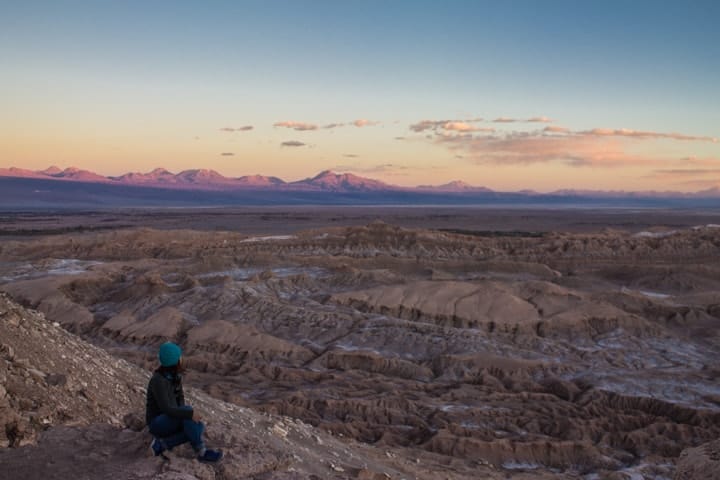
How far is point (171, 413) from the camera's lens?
18.4 feet

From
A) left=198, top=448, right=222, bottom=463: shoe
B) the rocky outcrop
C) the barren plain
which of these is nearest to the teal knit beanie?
left=198, top=448, right=222, bottom=463: shoe

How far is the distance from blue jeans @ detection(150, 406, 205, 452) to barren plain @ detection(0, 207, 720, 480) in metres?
0.43

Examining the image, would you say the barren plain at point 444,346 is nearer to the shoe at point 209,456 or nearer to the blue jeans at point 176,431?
the shoe at point 209,456

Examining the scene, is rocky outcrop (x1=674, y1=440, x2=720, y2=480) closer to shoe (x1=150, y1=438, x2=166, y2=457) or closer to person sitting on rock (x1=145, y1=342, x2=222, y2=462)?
person sitting on rock (x1=145, y1=342, x2=222, y2=462)

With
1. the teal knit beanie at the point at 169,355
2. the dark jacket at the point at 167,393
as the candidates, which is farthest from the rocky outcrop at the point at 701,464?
the teal knit beanie at the point at 169,355

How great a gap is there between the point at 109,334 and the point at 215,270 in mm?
9752

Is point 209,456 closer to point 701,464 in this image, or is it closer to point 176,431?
point 176,431

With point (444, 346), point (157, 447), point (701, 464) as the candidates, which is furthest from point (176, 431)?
point (444, 346)

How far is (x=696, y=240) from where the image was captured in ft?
129

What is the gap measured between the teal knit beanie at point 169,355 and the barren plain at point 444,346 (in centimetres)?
111

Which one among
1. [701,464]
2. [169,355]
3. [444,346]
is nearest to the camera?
[169,355]

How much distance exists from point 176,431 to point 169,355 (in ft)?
2.39

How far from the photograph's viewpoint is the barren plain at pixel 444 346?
13398 millimetres

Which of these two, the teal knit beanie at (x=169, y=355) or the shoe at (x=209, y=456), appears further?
the shoe at (x=209, y=456)
